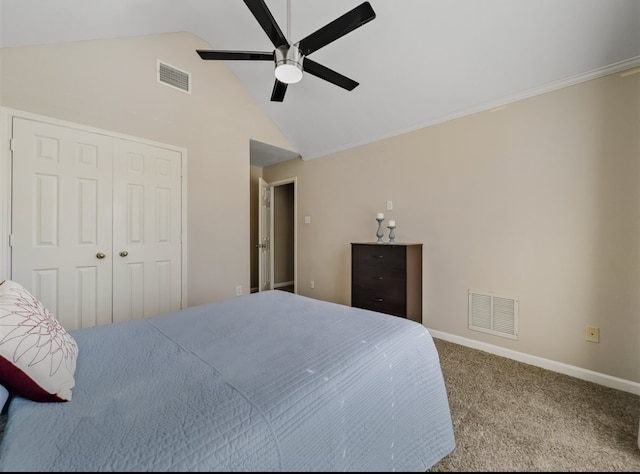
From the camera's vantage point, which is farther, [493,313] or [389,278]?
[389,278]

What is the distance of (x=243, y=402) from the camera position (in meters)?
0.75

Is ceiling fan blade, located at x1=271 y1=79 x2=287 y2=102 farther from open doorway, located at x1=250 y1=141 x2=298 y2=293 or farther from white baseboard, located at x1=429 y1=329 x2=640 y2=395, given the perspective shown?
white baseboard, located at x1=429 y1=329 x2=640 y2=395

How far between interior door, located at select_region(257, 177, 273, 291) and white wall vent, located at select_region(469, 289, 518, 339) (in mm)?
2987

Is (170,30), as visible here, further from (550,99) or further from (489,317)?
(489,317)

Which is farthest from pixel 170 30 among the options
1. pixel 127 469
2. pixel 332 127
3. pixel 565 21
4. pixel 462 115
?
pixel 127 469

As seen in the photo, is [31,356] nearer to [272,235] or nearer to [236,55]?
[236,55]

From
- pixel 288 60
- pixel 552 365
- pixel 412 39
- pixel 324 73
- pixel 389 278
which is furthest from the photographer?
pixel 389 278

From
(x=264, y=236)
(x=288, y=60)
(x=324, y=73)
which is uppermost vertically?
(x=324, y=73)

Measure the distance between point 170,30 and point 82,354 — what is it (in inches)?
122

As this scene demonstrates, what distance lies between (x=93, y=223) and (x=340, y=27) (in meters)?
2.48

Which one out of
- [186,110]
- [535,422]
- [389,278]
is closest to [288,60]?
[186,110]

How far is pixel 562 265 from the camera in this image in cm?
205

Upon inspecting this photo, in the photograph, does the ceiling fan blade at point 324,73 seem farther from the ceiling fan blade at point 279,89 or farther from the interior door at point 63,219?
the interior door at point 63,219

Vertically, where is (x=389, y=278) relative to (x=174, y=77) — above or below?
below
